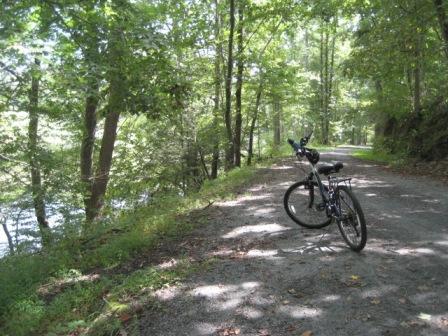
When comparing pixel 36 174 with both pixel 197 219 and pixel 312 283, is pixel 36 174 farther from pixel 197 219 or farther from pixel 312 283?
pixel 312 283

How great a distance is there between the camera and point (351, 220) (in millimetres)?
5293

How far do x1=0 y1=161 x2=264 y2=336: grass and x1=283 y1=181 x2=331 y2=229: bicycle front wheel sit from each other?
181 cm

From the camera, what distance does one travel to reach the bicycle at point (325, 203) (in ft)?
17.1

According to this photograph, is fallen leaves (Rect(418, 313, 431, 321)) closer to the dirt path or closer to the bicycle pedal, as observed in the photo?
the dirt path

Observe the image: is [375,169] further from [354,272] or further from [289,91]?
[354,272]

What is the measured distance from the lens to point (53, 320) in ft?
15.6

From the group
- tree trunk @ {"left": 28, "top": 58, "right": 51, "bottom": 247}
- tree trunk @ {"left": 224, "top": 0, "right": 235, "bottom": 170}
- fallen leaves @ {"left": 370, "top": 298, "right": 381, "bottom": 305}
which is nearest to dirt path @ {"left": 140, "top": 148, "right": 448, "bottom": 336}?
fallen leaves @ {"left": 370, "top": 298, "right": 381, "bottom": 305}

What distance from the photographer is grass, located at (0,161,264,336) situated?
4.43m

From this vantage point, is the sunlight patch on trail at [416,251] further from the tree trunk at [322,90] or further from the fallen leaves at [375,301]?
the tree trunk at [322,90]

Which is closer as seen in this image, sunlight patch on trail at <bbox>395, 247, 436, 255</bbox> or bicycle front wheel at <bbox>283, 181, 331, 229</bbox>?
sunlight patch on trail at <bbox>395, 247, 436, 255</bbox>

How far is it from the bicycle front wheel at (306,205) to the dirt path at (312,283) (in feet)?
0.55

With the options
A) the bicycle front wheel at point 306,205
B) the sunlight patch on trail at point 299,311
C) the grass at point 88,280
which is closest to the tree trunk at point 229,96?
the grass at point 88,280

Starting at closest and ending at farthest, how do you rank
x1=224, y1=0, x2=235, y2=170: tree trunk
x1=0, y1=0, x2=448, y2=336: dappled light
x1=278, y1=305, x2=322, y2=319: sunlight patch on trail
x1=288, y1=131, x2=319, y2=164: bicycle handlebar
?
x1=278, y1=305, x2=322, y2=319: sunlight patch on trail
x1=0, y1=0, x2=448, y2=336: dappled light
x1=288, y1=131, x2=319, y2=164: bicycle handlebar
x1=224, y1=0, x2=235, y2=170: tree trunk

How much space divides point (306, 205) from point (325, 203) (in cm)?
70
